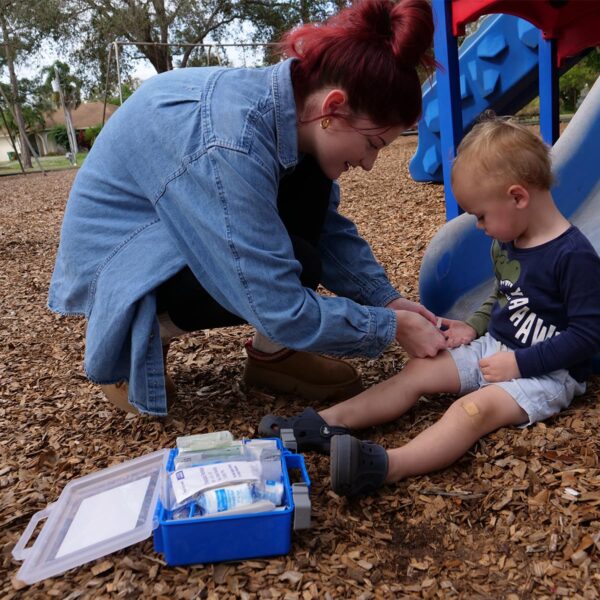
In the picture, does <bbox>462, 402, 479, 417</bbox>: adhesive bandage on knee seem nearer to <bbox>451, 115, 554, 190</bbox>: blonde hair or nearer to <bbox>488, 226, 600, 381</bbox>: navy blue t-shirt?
<bbox>488, 226, 600, 381</bbox>: navy blue t-shirt

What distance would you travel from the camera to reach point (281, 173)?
1.75 meters

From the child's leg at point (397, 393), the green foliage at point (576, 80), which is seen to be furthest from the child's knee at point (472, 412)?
the green foliage at point (576, 80)

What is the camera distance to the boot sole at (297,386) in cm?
214

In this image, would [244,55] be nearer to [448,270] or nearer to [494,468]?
[448,270]

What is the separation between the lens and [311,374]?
2.14 meters

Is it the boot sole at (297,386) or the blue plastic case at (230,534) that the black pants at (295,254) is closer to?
the boot sole at (297,386)

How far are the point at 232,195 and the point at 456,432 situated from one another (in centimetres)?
82

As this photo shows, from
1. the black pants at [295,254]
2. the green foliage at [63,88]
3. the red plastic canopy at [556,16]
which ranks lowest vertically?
the black pants at [295,254]

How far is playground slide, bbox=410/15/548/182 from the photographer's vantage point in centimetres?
523

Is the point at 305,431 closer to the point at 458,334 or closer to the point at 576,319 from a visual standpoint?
the point at 458,334

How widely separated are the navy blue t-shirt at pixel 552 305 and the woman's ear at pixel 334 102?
2.14 ft

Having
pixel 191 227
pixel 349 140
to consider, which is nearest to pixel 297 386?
pixel 191 227

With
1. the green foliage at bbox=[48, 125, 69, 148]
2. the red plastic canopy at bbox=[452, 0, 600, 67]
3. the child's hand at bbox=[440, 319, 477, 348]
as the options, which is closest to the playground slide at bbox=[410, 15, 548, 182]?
the red plastic canopy at bbox=[452, 0, 600, 67]

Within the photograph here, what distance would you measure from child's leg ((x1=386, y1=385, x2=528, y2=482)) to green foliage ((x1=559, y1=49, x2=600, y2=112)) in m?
14.8
